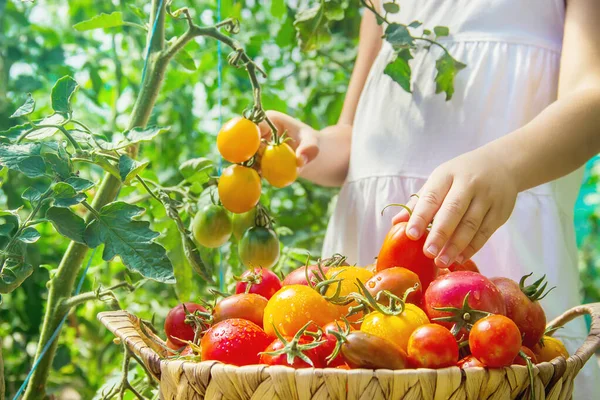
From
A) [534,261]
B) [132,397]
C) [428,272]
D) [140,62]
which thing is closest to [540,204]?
[534,261]

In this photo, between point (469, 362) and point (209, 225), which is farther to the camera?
point (209, 225)

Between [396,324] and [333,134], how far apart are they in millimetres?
749

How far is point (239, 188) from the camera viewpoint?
99 cm

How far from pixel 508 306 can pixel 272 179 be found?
43 cm

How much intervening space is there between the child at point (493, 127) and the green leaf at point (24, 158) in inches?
20.3

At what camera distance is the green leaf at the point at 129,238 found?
2.39 ft

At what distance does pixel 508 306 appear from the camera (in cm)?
74

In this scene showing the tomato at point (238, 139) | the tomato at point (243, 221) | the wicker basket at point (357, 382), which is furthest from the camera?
the tomato at point (243, 221)

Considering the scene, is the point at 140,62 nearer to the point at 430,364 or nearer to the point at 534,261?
the point at 534,261

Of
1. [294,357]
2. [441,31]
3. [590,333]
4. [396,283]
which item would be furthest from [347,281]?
[441,31]

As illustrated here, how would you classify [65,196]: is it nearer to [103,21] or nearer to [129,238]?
[129,238]

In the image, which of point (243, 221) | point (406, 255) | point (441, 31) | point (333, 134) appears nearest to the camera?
point (406, 255)

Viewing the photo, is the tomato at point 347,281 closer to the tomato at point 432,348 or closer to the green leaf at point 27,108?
the tomato at point 432,348

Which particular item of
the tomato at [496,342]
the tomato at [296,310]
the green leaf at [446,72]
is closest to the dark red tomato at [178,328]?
the tomato at [296,310]
